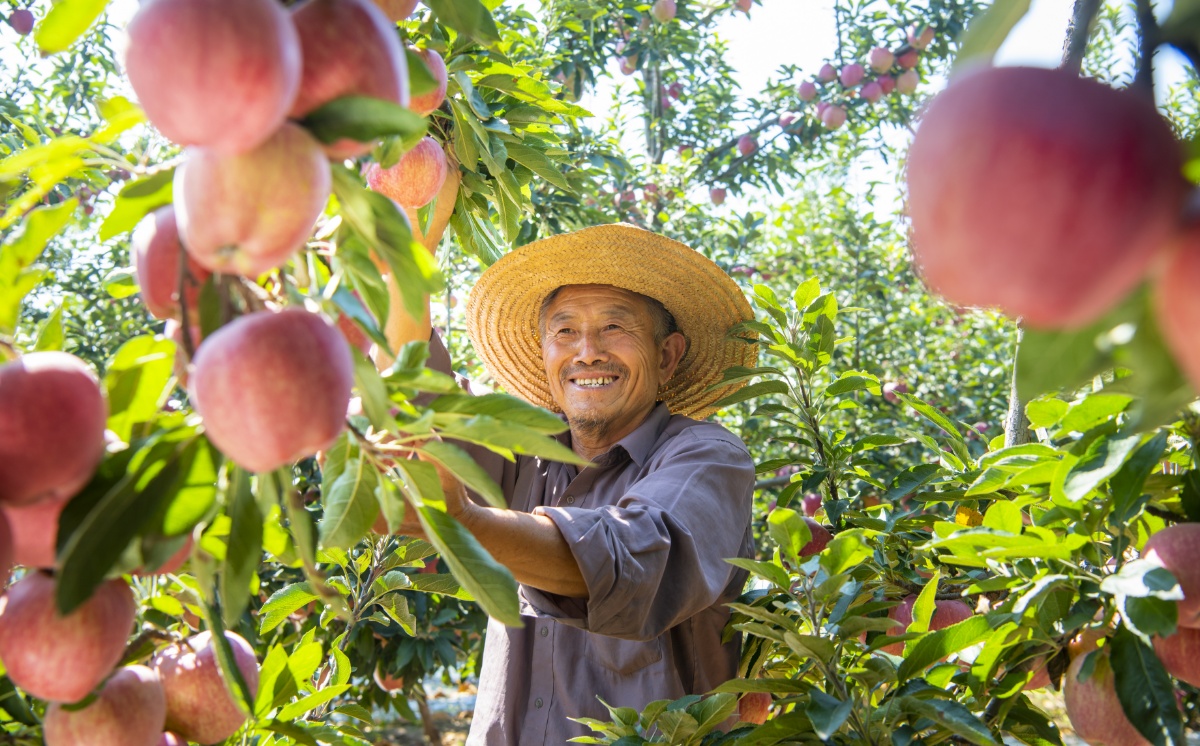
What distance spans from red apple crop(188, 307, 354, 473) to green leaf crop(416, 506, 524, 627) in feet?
0.75

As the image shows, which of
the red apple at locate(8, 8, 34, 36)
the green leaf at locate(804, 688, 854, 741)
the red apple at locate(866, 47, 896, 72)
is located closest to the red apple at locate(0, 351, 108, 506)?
the green leaf at locate(804, 688, 854, 741)

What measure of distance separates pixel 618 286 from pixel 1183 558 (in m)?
1.91

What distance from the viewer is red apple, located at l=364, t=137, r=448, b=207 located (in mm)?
1532

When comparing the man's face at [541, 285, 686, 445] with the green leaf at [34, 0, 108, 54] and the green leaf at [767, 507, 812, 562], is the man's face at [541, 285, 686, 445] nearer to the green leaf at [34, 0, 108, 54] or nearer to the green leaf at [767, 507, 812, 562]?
the green leaf at [767, 507, 812, 562]

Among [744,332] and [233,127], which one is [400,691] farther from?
[233,127]

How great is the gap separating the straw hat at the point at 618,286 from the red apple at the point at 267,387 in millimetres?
1917

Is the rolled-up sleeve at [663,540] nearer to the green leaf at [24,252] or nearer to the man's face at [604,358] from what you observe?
the man's face at [604,358]

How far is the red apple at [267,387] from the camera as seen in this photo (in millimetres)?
622

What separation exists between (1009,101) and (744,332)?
82.8 inches

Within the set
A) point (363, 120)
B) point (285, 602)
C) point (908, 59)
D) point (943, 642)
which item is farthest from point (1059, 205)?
point (908, 59)

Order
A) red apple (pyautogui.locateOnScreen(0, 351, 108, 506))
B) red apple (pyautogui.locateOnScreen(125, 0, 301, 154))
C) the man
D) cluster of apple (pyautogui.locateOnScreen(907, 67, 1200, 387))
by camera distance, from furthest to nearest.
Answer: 1. the man
2. red apple (pyautogui.locateOnScreen(0, 351, 108, 506))
3. red apple (pyautogui.locateOnScreen(125, 0, 301, 154))
4. cluster of apple (pyautogui.locateOnScreen(907, 67, 1200, 387))

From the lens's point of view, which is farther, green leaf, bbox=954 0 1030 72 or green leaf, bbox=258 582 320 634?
green leaf, bbox=258 582 320 634

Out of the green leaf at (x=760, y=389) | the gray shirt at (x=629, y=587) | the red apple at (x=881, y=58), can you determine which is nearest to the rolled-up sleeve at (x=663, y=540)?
the gray shirt at (x=629, y=587)

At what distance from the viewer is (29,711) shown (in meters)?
1.04
